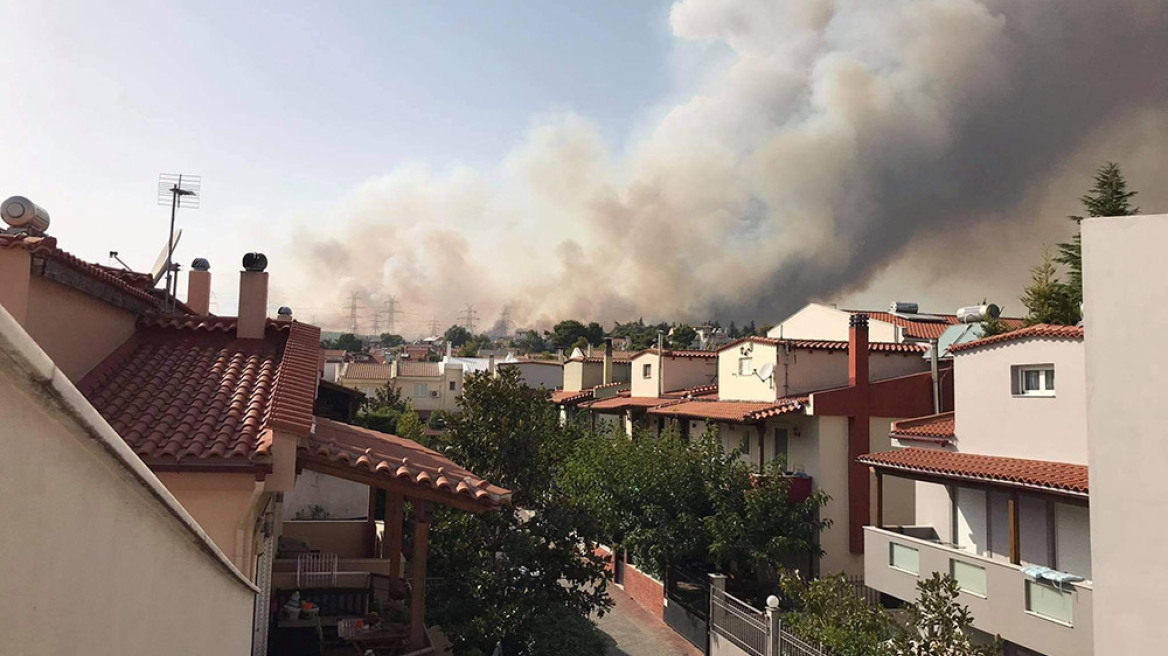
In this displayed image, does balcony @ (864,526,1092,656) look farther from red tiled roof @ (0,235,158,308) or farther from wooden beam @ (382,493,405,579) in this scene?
red tiled roof @ (0,235,158,308)

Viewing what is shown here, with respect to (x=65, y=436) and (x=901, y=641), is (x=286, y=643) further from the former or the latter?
(x=65, y=436)

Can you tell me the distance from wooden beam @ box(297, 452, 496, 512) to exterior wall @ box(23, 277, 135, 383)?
11.0 ft

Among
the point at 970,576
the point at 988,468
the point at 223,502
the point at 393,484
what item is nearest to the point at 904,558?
the point at 970,576

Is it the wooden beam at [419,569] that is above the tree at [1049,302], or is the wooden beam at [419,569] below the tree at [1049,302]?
below

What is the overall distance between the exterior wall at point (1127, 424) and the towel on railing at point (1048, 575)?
4437 mm

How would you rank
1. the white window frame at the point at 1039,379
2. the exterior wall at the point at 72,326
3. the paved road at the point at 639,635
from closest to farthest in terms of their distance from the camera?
the exterior wall at the point at 72,326, the white window frame at the point at 1039,379, the paved road at the point at 639,635

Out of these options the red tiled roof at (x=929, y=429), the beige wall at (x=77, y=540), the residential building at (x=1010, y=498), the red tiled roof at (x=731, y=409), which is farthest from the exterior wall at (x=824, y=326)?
the beige wall at (x=77, y=540)

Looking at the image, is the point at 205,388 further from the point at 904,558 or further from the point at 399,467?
the point at 904,558

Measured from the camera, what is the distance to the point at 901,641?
1192 centimetres

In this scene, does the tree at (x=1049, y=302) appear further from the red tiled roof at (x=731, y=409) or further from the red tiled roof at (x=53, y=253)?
the red tiled roof at (x=53, y=253)

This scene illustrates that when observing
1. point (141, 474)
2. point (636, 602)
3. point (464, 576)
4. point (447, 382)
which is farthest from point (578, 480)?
point (447, 382)

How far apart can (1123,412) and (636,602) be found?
1876 cm

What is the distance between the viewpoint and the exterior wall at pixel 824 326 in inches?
1507

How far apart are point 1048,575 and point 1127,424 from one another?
5864 millimetres
